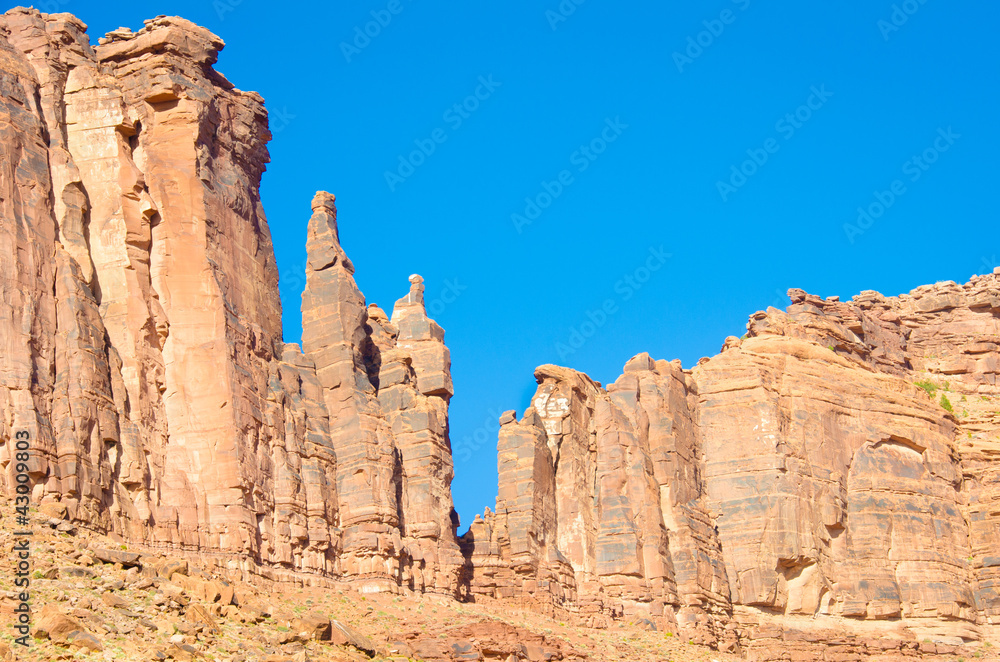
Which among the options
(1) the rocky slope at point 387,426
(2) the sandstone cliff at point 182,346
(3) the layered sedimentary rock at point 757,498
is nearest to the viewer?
(2) the sandstone cliff at point 182,346

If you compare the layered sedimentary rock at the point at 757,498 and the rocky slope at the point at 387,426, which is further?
the layered sedimentary rock at the point at 757,498

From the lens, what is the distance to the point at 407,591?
6956 cm

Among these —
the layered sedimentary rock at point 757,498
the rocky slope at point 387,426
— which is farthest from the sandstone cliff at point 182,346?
the layered sedimentary rock at point 757,498

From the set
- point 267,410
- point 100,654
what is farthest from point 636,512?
point 100,654

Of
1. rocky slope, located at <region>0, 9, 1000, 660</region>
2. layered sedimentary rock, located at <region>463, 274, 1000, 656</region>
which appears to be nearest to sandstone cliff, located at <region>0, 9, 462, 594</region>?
rocky slope, located at <region>0, 9, 1000, 660</region>

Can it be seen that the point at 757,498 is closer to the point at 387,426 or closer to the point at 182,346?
the point at 387,426

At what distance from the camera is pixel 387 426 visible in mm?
74688

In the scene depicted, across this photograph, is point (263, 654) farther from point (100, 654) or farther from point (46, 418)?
point (46, 418)

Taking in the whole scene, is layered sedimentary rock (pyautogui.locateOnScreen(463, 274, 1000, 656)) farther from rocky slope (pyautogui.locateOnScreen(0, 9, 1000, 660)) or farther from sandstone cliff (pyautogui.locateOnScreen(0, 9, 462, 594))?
sandstone cliff (pyautogui.locateOnScreen(0, 9, 462, 594))

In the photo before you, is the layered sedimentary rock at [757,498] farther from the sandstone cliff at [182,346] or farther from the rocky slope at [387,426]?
the sandstone cliff at [182,346]

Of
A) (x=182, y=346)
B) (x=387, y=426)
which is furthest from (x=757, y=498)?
(x=182, y=346)

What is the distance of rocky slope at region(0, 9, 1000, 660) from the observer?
200ft

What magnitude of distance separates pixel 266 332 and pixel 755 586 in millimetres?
28218

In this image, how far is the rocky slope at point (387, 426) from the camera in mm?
61031
